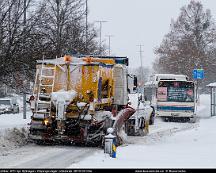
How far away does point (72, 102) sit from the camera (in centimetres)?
1700

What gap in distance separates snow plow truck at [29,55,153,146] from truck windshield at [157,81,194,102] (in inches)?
653

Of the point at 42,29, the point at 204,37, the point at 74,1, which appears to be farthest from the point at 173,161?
the point at 204,37

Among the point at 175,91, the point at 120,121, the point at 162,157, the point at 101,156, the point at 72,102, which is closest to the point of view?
the point at 162,157

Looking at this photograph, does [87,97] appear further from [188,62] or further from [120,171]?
[188,62]

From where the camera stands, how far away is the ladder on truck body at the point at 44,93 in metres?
16.9

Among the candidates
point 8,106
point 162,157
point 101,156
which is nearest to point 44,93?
point 101,156

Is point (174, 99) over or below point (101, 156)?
over

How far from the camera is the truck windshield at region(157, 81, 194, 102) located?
34094 millimetres

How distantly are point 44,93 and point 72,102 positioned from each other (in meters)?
1.02

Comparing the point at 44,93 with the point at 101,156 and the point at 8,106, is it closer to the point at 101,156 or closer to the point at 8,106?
the point at 101,156

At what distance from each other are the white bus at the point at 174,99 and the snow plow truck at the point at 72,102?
16.6 m

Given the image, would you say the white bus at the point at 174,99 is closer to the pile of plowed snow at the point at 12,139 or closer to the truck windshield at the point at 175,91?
→ the truck windshield at the point at 175,91

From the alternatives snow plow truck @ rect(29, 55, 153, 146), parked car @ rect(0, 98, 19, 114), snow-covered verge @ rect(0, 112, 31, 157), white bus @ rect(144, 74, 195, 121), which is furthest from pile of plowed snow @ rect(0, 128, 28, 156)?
parked car @ rect(0, 98, 19, 114)

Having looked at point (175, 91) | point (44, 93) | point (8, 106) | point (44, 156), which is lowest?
point (44, 156)
